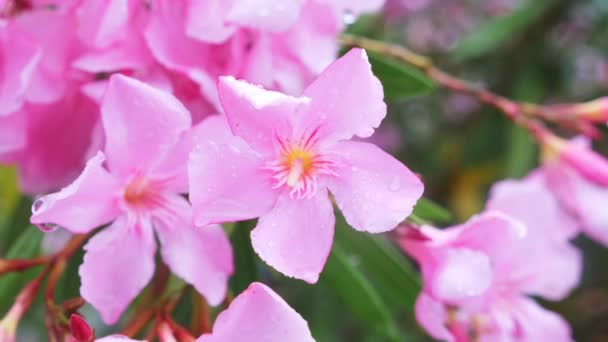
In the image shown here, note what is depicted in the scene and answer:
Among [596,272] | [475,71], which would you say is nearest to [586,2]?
[475,71]

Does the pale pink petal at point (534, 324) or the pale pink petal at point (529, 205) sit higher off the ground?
the pale pink petal at point (529, 205)

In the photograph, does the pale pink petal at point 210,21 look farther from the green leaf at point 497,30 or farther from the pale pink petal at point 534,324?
the green leaf at point 497,30

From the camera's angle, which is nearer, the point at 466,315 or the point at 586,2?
the point at 466,315

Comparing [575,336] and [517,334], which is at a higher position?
[517,334]

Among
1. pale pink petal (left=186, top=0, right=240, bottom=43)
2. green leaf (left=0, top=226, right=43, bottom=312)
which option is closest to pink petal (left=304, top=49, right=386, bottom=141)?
pale pink petal (left=186, top=0, right=240, bottom=43)

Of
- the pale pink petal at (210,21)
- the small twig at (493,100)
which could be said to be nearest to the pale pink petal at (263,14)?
the pale pink petal at (210,21)

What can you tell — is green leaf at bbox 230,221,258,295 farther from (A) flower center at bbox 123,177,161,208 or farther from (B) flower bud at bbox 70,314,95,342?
(B) flower bud at bbox 70,314,95,342

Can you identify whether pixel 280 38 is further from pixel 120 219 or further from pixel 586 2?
pixel 586 2
